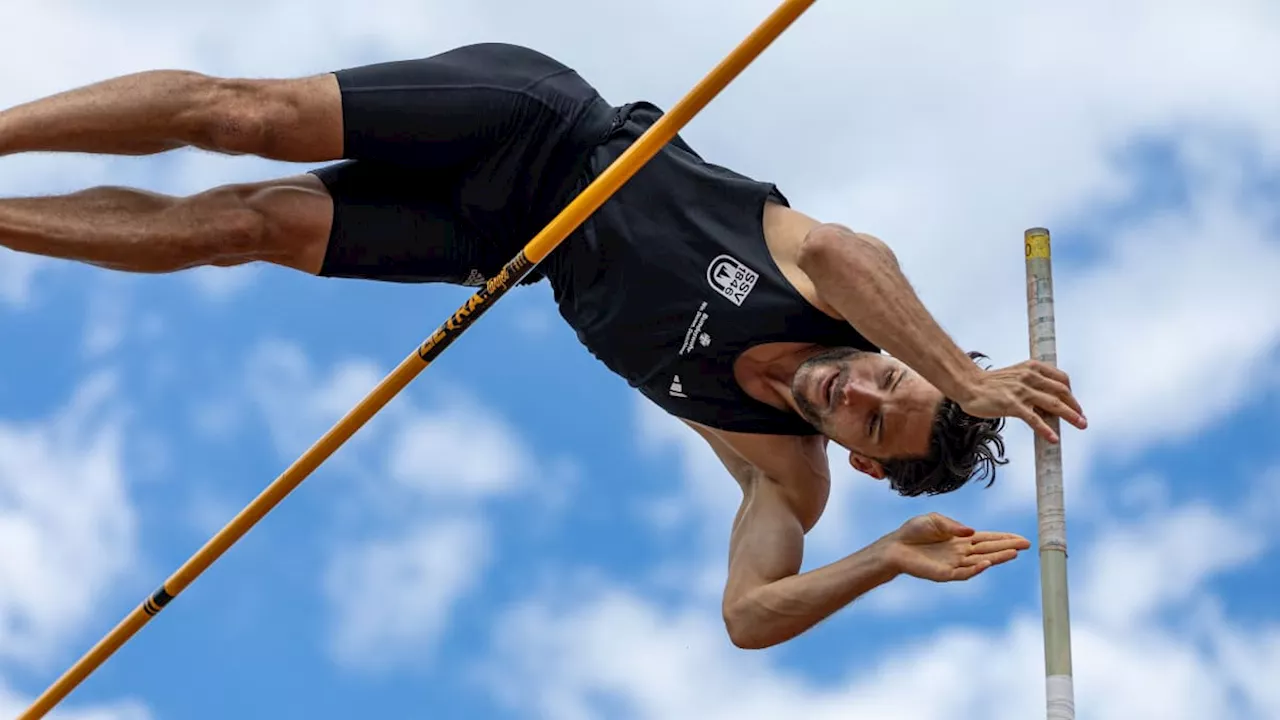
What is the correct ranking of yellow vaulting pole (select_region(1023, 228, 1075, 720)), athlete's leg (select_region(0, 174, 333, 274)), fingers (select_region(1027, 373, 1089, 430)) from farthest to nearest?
athlete's leg (select_region(0, 174, 333, 274)), fingers (select_region(1027, 373, 1089, 430)), yellow vaulting pole (select_region(1023, 228, 1075, 720))

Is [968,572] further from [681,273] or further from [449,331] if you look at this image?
[449,331]

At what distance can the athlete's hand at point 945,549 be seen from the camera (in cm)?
Result: 552

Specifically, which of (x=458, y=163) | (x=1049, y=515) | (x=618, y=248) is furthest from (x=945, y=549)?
(x=458, y=163)

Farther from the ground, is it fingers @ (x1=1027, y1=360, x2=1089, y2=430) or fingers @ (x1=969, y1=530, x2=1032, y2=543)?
fingers @ (x1=1027, y1=360, x2=1089, y2=430)

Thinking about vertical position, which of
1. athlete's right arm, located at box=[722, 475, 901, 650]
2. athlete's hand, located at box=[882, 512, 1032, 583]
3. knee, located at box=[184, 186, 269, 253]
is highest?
knee, located at box=[184, 186, 269, 253]

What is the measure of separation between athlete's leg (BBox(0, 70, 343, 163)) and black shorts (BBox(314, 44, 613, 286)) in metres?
0.13

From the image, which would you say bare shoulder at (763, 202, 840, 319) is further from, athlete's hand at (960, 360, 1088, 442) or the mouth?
athlete's hand at (960, 360, 1088, 442)

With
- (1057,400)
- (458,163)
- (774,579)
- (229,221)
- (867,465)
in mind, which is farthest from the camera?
(867,465)

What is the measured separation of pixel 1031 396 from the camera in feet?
18.0

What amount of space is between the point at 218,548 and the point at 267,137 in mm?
1438

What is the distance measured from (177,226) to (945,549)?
2603 millimetres

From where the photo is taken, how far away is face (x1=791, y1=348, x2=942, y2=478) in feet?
20.5

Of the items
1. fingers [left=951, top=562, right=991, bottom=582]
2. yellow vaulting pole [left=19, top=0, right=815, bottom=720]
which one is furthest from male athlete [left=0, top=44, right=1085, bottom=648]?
yellow vaulting pole [left=19, top=0, right=815, bottom=720]

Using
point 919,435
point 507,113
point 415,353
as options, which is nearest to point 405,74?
point 507,113
